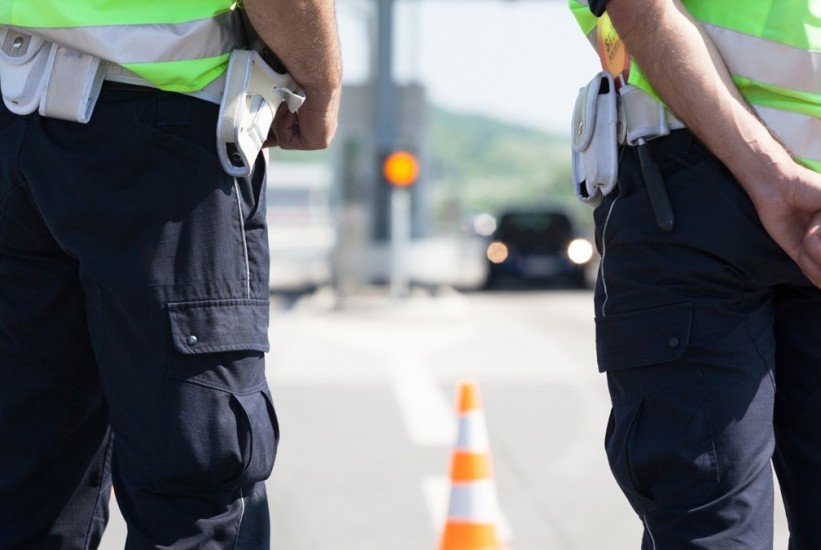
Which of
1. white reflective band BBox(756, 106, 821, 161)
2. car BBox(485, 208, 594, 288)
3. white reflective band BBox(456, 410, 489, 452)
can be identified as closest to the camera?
white reflective band BBox(756, 106, 821, 161)

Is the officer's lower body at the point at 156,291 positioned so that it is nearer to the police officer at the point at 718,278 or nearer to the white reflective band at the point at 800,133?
the police officer at the point at 718,278

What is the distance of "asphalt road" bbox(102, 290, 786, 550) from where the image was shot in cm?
445

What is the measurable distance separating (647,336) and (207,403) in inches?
28.3

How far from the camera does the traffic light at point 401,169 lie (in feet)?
51.1

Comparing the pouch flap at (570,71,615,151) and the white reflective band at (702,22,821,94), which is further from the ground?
the white reflective band at (702,22,821,94)

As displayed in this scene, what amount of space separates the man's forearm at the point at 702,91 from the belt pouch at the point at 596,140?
13cm


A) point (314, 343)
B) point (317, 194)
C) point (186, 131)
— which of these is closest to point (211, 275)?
point (186, 131)

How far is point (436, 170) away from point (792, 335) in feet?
73.0

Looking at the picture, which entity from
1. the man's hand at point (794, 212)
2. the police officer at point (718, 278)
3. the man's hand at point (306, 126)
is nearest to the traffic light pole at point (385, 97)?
the man's hand at point (306, 126)

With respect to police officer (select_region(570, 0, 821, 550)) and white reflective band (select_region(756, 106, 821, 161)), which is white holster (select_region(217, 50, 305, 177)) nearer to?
police officer (select_region(570, 0, 821, 550))

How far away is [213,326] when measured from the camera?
194 cm

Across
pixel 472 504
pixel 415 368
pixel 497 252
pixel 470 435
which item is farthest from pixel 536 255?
pixel 472 504

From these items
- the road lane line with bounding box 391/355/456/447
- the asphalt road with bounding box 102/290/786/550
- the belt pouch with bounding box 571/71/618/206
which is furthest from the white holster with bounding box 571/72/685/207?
the road lane line with bounding box 391/355/456/447

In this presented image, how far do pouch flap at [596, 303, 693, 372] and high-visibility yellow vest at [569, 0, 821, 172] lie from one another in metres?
0.35
